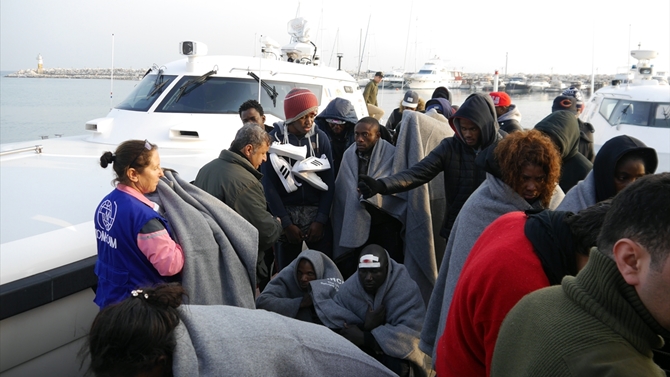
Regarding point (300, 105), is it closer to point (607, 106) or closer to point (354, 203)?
point (354, 203)

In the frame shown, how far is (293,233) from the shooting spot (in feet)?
14.7

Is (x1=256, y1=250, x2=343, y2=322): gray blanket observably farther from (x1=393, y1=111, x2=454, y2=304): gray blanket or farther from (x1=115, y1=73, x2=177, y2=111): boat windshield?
(x1=115, y1=73, x2=177, y2=111): boat windshield

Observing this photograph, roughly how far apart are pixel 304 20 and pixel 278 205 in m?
6.39

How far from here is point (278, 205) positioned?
4.45 meters

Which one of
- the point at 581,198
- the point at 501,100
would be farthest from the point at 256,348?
the point at 501,100

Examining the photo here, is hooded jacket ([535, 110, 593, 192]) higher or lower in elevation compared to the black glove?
higher

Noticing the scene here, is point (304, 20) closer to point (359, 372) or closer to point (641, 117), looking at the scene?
point (641, 117)

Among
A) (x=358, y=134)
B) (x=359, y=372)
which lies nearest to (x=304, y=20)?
(x=358, y=134)

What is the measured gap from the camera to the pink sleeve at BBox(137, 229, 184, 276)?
276cm

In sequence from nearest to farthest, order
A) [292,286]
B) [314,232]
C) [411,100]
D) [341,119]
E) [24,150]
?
1. [292,286]
2. [314,232]
3. [341,119]
4. [24,150]
5. [411,100]

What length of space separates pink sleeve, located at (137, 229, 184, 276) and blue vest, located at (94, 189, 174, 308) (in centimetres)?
5

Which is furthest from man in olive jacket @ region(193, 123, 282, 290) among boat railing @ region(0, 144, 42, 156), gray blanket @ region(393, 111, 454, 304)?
boat railing @ region(0, 144, 42, 156)

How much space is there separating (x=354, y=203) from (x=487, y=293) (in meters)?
2.81

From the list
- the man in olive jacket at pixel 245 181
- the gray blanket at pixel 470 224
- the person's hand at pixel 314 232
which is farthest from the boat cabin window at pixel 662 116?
the gray blanket at pixel 470 224
